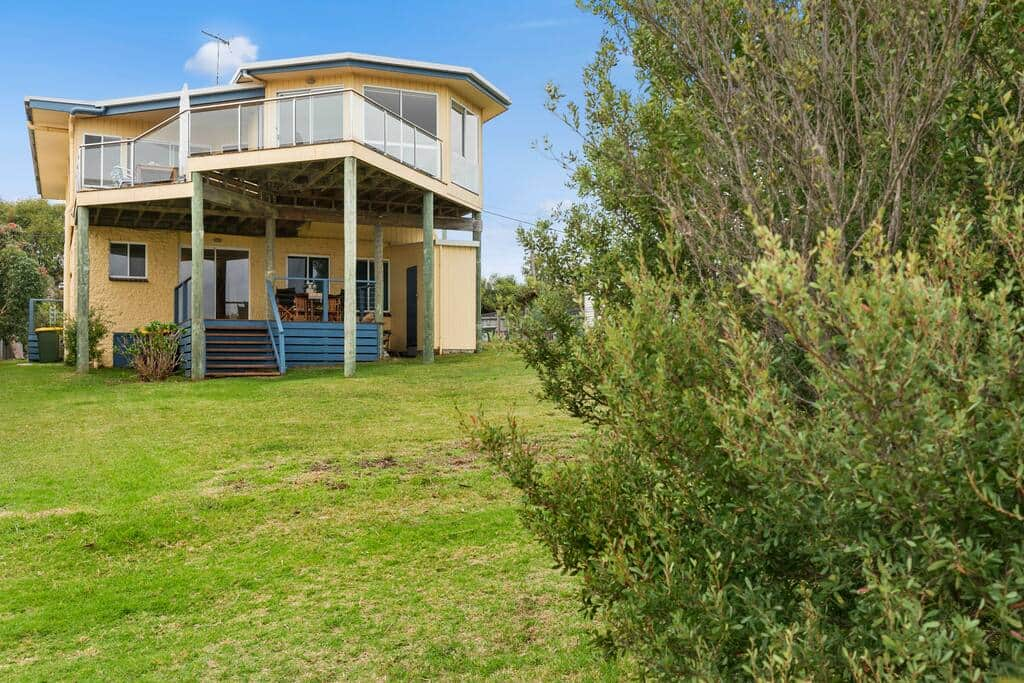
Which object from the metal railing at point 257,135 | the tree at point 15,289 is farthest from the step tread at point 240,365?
the tree at point 15,289

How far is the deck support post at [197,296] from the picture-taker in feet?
48.1

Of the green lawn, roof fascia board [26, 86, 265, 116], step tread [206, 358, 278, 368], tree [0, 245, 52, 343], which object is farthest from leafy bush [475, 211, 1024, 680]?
tree [0, 245, 52, 343]

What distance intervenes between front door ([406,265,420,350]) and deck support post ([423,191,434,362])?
13.9 feet

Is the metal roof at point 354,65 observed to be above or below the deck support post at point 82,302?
above

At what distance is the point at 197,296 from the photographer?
14766 millimetres

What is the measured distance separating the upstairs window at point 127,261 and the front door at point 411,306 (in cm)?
752

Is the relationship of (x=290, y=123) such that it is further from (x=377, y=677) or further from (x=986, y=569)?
(x=986, y=569)

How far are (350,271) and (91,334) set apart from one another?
27.1 feet

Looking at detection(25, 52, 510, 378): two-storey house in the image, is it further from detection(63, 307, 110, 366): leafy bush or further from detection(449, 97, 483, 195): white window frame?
detection(63, 307, 110, 366): leafy bush

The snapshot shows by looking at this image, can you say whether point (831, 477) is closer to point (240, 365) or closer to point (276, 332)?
point (240, 365)

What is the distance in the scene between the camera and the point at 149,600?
427 cm

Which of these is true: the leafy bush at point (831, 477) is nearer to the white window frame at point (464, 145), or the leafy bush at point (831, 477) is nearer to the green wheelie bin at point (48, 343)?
the white window frame at point (464, 145)

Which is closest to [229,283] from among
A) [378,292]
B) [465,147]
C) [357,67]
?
[378,292]

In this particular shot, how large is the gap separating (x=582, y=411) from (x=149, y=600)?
3.02 metres
